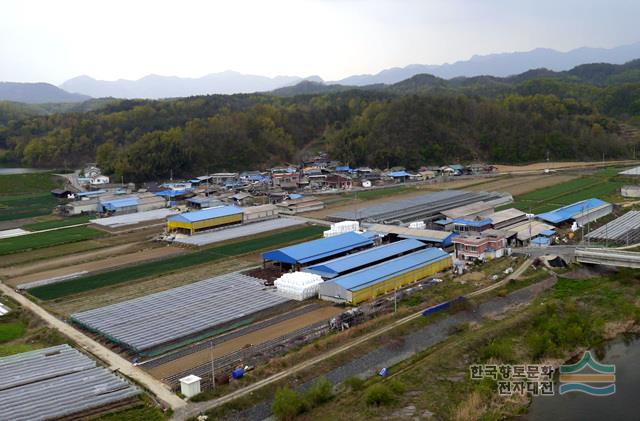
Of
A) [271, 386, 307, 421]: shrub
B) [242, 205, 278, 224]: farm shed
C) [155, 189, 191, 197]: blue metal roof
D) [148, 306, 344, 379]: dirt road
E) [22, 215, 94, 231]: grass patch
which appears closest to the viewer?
[271, 386, 307, 421]: shrub

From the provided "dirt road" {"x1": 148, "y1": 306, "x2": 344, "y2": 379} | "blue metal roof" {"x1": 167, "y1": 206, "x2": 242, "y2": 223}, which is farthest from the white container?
"blue metal roof" {"x1": 167, "y1": 206, "x2": 242, "y2": 223}

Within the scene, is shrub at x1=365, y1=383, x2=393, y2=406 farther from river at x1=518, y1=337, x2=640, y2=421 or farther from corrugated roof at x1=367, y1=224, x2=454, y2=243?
corrugated roof at x1=367, y1=224, x2=454, y2=243

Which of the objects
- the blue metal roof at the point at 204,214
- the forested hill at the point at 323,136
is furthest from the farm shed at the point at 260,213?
the forested hill at the point at 323,136

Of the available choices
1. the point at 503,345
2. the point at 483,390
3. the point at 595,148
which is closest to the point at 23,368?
the point at 483,390

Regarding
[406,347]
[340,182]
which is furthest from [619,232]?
[340,182]

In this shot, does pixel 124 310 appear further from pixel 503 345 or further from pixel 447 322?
pixel 503 345

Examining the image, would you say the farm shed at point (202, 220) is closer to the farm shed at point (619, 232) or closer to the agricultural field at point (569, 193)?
the agricultural field at point (569, 193)
